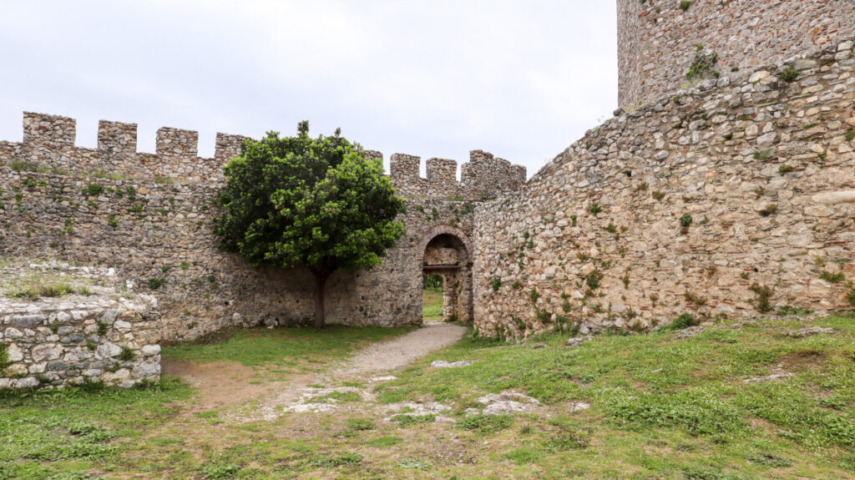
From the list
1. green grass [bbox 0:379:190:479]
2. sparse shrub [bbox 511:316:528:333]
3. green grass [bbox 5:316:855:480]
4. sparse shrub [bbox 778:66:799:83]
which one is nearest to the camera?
green grass [bbox 5:316:855:480]

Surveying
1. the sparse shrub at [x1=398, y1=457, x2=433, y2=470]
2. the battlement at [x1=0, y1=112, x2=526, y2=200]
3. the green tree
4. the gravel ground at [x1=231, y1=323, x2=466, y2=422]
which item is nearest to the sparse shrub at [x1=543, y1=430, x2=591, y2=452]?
the sparse shrub at [x1=398, y1=457, x2=433, y2=470]

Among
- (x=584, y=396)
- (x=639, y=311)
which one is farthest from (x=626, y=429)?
(x=639, y=311)

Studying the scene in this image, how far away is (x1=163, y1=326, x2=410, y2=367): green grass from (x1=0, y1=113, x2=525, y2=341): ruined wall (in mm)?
897

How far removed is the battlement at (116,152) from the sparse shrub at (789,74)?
1655 cm

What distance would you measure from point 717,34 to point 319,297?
14.5m

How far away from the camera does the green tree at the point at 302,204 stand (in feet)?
45.5

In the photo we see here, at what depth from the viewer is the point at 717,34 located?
11.4m

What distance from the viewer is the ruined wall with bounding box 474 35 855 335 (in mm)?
6727

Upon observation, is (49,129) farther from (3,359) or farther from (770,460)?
(770,460)

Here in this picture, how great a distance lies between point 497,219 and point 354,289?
719 centimetres

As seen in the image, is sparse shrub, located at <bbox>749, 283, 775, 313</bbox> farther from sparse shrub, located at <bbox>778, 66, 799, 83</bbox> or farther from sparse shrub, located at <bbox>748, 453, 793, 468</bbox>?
sparse shrub, located at <bbox>748, 453, 793, 468</bbox>

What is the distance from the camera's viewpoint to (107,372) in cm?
686

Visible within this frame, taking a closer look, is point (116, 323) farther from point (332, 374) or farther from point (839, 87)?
point (839, 87)

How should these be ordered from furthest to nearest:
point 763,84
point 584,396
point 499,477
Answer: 1. point 763,84
2. point 584,396
3. point 499,477
